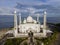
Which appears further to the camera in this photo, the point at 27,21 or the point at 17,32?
the point at 27,21

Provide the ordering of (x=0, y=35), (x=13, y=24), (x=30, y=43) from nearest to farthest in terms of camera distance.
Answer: (x=30, y=43) → (x=0, y=35) → (x=13, y=24)

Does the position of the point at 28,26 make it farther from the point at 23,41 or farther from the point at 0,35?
the point at 23,41

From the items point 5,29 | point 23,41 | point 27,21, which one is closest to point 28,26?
point 27,21

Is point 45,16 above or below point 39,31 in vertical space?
above

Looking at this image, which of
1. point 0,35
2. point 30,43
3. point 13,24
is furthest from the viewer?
point 13,24

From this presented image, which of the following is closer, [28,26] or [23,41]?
[23,41]

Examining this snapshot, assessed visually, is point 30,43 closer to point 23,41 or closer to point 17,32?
point 23,41

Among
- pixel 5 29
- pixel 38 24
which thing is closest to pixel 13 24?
pixel 5 29

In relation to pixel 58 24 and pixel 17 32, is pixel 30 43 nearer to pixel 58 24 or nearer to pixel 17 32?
pixel 17 32

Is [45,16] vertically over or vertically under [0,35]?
over
